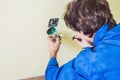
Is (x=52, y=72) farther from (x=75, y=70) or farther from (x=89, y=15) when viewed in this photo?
(x=89, y=15)

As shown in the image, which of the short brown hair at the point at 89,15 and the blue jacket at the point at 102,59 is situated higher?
the short brown hair at the point at 89,15

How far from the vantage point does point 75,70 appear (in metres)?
1.10

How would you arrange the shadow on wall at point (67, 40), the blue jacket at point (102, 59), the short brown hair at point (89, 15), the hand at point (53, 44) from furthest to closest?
the shadow on wall at point (67, 40), the hand at point (53, 44), the short brown hair at point (89, 15), the blue jacket at point (102, 59)

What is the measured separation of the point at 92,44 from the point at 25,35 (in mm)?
503

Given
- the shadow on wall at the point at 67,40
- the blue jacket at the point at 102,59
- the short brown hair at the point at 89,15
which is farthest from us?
the shadow on wall at the point at 67,40

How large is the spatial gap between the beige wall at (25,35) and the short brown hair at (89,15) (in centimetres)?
39

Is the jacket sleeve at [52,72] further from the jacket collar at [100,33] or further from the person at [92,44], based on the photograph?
the jacket collar at [100,33]

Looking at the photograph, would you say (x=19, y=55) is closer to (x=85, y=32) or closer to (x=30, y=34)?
(x=30, y=34)

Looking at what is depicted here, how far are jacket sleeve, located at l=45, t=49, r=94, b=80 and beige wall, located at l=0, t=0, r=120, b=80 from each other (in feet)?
1.17

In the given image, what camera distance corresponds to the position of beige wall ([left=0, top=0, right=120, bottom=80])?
1.45 m

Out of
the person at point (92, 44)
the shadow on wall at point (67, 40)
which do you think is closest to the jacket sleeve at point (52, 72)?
the person at point (92, 44)

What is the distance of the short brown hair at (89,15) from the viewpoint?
1154 millimetres

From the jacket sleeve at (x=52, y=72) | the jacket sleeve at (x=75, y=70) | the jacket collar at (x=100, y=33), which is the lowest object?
the jacket sleeve at (x=52, y=72)

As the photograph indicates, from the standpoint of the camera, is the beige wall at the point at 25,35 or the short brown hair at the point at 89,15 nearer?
the short brown hair at the point at 89,15
